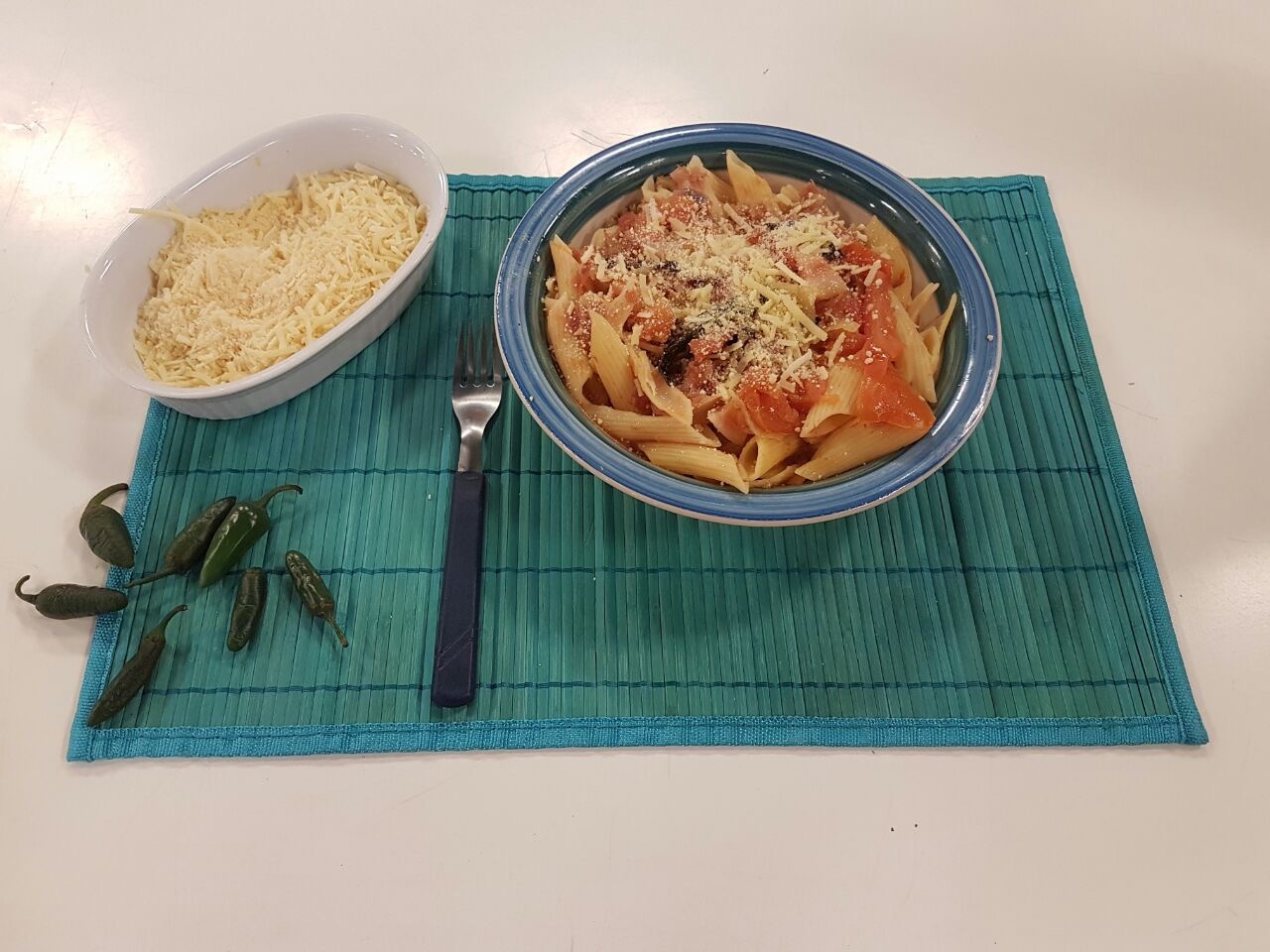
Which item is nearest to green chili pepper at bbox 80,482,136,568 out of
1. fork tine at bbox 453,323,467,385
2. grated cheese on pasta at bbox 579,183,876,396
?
fork tine at bbox 453,323,467,385

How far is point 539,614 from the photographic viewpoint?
164cm

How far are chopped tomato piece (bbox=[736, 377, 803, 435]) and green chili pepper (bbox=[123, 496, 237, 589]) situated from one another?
3.60 feet

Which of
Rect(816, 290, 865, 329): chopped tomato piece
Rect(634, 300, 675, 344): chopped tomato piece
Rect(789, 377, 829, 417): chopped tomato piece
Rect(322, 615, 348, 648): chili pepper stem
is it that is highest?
Rect(816, 290, 865, 329): chopped tomato piece

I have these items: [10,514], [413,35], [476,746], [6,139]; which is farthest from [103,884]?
[413,35]

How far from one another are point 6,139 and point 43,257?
518mm

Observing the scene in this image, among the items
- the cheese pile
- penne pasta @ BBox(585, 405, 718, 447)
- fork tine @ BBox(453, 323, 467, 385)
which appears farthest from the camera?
fork tine @ BBox(453, 323, 467, 385)

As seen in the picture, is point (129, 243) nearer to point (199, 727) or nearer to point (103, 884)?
point (199, 727)

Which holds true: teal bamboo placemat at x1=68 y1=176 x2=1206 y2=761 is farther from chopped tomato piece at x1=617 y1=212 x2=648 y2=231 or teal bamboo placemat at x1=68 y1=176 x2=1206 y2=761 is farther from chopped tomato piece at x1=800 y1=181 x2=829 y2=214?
chopped tomato piece at x1=800 y1=181 x2=829 y2=214

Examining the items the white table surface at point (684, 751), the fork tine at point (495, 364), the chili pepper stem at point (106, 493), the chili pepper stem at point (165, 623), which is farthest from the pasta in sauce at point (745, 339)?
the chili pepper stem at point (106, 493)

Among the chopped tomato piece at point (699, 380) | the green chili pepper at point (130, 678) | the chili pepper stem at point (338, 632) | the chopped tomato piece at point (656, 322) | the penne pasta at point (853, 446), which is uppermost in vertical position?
the chopped tomato piece at point (656, 322)

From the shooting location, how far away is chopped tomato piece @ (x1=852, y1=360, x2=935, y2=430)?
1.44 meters

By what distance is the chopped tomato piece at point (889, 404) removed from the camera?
1438mm

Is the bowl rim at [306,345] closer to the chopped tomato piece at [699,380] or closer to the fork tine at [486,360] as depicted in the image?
the fork tine at [486,360]

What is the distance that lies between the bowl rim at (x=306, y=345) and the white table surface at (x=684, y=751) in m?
0.29
